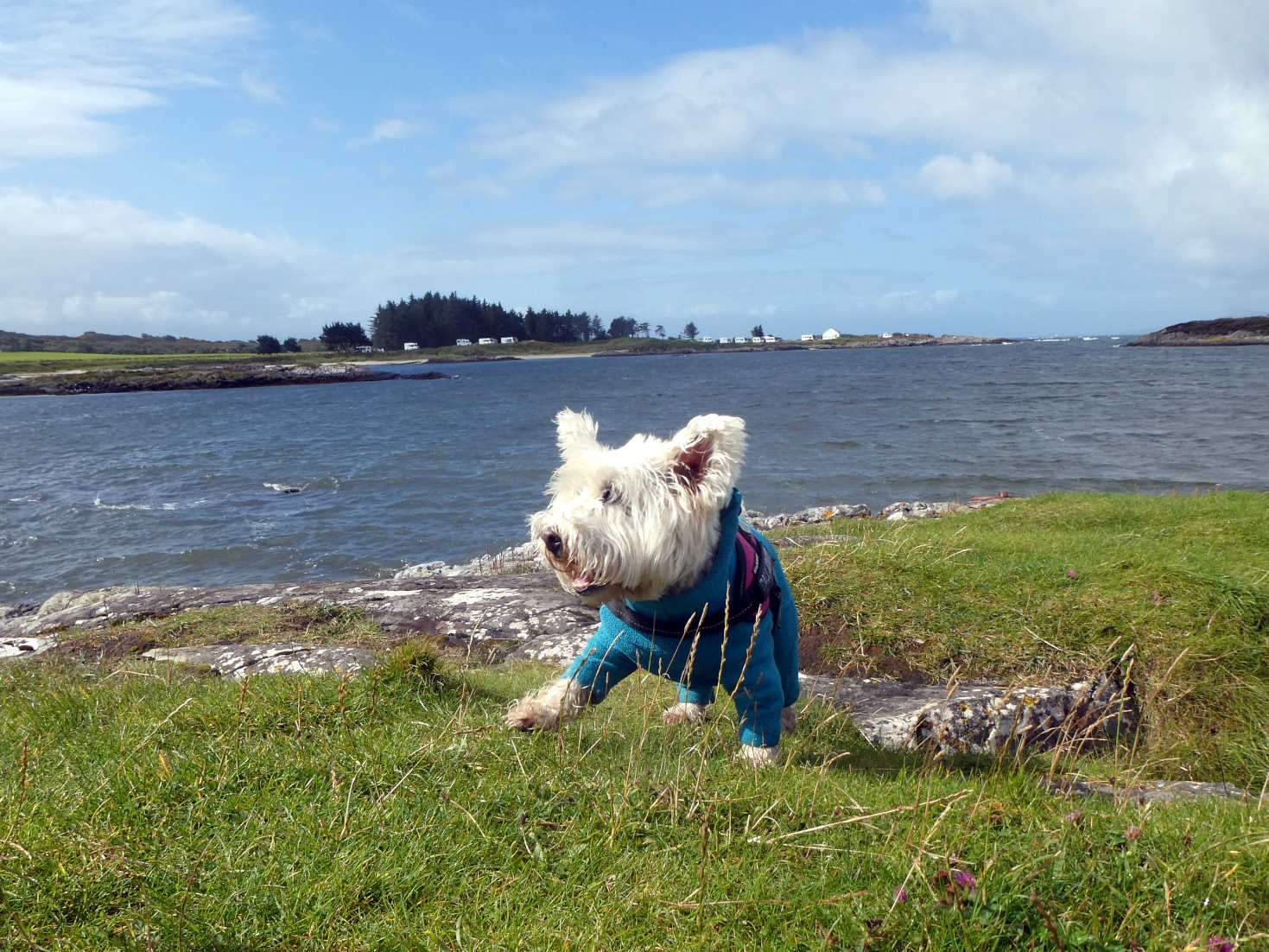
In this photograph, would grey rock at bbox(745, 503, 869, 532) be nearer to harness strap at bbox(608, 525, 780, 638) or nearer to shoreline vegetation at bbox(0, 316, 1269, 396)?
harness strap at bbox(608, 525, 780, 638)

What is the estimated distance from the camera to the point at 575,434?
15.4 feet

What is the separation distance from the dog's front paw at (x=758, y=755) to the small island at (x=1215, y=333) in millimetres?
150954

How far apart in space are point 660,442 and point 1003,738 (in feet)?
11.2

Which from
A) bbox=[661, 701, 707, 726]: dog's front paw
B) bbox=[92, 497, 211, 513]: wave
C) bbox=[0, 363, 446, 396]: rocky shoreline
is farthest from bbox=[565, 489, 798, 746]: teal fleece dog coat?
bbox=[0, 363, 446, 396]: rocky shoreline

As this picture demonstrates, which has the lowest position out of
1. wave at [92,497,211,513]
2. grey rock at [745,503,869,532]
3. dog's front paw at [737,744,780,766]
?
wave at [92,497,211,513]

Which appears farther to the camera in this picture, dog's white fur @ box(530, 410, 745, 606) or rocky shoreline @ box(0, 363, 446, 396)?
rocky shoreline @ box(0, 363, 446, 396)

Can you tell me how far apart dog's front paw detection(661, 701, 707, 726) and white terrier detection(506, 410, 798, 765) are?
564 millimetres

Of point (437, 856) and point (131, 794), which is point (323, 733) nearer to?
point (131, 794)

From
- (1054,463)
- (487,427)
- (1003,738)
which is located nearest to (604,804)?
(1003,738)

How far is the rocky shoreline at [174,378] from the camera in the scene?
99812mm

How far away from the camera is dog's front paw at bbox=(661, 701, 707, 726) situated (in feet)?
16.5

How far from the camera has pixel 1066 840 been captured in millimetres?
2959

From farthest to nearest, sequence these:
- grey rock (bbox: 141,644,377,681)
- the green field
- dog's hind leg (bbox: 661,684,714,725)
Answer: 1. the green field
2. grey rock (bbox: 141,644,377,681)
3. dog's hind leg (bbox: 661,684,714,725)

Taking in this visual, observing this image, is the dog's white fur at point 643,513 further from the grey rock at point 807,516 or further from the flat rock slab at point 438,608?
the grey rock at point 807,516
